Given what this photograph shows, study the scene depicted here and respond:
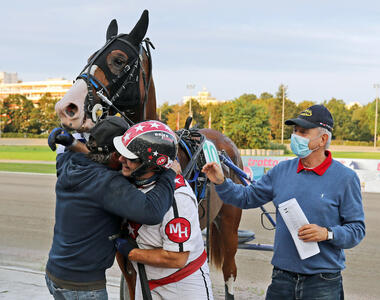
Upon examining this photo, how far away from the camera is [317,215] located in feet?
8.13

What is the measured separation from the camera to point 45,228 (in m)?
8.15

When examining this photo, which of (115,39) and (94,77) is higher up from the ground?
(115,39)

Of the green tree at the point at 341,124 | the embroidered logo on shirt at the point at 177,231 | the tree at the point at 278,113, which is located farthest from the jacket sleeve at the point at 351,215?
the green tree at the point at 341,124

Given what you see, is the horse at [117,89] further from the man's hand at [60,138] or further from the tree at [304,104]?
the tree at [304,104]

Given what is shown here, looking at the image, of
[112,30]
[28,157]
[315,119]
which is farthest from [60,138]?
[28,157]

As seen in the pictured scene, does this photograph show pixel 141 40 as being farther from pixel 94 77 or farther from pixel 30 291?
pixel 30 291

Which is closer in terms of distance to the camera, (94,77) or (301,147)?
(301,147)

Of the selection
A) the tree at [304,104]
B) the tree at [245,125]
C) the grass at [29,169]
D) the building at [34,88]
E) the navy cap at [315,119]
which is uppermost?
the building at [34,88]

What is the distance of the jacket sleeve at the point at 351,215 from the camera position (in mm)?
2410

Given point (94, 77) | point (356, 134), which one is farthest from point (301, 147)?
point (356, 134)

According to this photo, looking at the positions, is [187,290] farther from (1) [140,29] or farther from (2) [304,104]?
(2) [304,104]

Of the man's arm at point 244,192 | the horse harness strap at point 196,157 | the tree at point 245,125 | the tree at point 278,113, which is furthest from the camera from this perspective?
the tree at point 278,113

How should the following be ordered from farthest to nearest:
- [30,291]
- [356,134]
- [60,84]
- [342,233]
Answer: [60,84]
[356,134]
[30,291]
[342,233]

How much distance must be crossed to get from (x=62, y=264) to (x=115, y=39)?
5.80 ft
